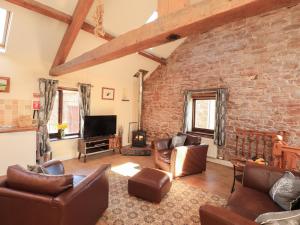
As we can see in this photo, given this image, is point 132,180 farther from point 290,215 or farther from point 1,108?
point 1,108

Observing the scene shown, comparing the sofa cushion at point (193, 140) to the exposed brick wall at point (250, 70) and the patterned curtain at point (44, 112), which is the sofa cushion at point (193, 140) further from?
the patterned curtain at point (44, 112)

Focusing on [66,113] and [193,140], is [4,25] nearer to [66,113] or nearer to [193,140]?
[66,113]

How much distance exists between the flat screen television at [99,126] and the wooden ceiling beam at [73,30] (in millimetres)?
1651

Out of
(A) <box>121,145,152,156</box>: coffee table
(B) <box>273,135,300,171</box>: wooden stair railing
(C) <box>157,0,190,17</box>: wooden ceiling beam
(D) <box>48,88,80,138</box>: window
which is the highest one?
(C) <box>157,0,190,17</box>: wooden ceiling beam

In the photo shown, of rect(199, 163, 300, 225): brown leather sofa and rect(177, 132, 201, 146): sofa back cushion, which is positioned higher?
rect(177, 132, 201, 146): sofa back cushion

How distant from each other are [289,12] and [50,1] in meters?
4.73

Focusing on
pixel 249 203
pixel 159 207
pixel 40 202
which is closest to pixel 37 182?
pixel 40 202

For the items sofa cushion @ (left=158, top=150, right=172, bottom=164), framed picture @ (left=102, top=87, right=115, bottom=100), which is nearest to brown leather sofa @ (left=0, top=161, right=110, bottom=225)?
sofa cushion @ (left=158, top=150, right=172, bottom=164)

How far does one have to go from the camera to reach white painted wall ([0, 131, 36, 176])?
3.75 metres

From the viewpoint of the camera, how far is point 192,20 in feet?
5.59

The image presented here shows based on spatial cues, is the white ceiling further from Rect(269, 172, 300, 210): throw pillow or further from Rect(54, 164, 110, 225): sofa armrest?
Rect(269, 172, 300, 210): throw pillow

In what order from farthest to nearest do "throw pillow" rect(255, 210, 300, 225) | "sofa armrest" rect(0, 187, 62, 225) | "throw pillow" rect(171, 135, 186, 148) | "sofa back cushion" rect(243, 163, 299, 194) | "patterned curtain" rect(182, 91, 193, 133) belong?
"patterned curtain" rect(182, 91, 193, 133), "throw pillow" rect(171, 135, 186, 148), "sofa back cushion" rect(243, 163, 299, 194), "sofa armrest" rect(0, 187, 62, 225), "throw pillow" rect(255, 210, 300, 225)

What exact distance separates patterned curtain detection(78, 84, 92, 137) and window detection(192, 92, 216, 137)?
3.07m

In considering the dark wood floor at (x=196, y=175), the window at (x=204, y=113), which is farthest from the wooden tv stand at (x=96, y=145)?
the window at (x=204, y=113)
